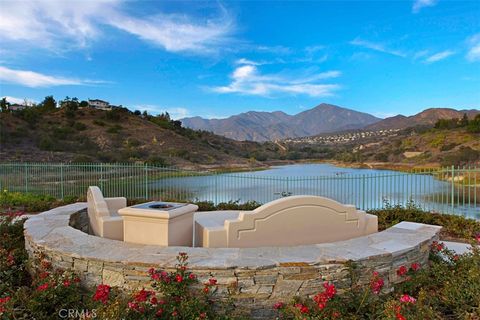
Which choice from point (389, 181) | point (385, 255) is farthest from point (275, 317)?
point (389, 181)

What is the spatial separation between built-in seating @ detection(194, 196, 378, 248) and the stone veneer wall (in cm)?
46

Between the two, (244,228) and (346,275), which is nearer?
(346,275)

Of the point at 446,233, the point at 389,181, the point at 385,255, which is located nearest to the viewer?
the point at 385,255

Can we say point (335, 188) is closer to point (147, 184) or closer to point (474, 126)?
point (147, 184)

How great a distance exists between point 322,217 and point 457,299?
67.3 inches

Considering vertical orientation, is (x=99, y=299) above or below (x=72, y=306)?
above

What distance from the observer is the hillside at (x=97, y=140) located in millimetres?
28375

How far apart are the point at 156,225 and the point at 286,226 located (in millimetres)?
1737

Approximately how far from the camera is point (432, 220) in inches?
287

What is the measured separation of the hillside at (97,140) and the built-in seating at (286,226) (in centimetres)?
2594

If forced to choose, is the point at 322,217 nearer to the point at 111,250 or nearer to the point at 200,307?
the point at 200,307

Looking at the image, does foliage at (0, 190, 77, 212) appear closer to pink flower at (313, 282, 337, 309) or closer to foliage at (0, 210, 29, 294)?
foliage at (0, 210, 29, 294)

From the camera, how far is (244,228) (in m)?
4.00

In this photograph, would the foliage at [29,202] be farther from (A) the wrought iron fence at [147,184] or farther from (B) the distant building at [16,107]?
(B) the distant building at [16,107]
